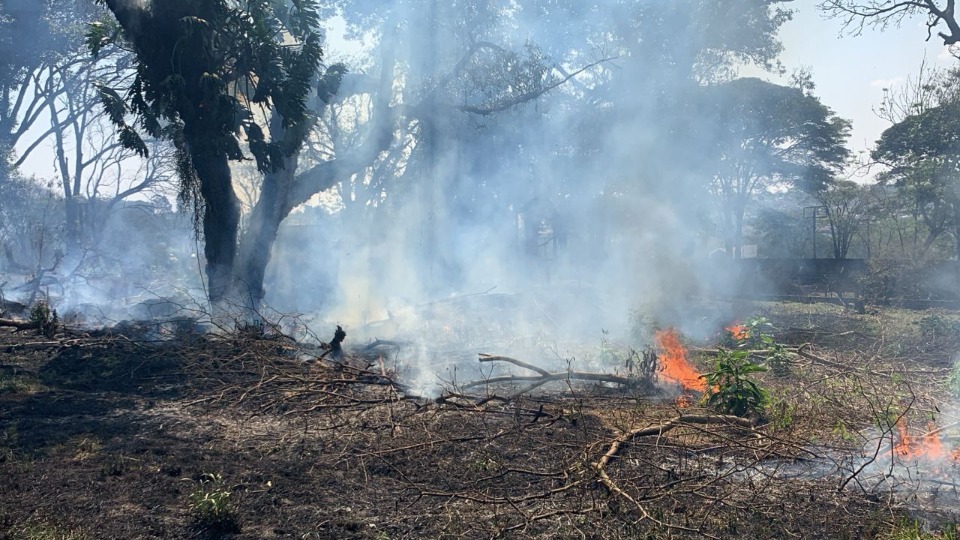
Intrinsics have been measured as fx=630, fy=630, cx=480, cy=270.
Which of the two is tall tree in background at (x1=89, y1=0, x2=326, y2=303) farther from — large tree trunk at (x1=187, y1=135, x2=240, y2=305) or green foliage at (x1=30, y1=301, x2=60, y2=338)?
green foliage at (x1=30, y1=301, x2=60, y2=338)

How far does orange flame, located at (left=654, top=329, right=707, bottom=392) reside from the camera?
317 inches

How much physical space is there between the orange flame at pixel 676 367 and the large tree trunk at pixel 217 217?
7885 millimetres

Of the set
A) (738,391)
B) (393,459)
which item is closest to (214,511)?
(393,459)

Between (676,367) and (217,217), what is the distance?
27.7 feet

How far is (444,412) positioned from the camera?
6371 mm

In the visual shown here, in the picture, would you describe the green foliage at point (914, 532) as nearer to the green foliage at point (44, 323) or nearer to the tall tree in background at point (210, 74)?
the tall tree in background at point (210, 74)

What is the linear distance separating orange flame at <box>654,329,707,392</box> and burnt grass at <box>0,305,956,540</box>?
0.87 meters

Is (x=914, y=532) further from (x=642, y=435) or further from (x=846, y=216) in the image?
(x=846, y=216)

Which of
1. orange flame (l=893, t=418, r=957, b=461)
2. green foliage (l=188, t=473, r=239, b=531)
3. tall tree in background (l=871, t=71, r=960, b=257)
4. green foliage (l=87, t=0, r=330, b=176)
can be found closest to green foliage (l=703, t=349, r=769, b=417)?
orange flame (l=893, t=418, r=957, b=461)

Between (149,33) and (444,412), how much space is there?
8.00m

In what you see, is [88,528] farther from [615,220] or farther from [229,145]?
[615,220]

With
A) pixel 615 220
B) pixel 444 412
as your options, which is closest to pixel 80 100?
pixel 615 220

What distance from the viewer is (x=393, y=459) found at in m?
5.13

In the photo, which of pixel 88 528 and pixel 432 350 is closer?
pixel 88 528
